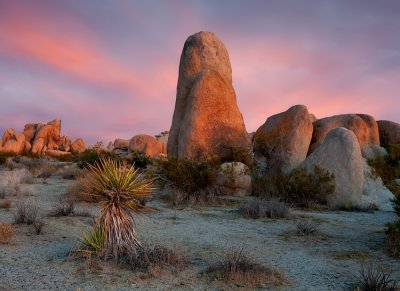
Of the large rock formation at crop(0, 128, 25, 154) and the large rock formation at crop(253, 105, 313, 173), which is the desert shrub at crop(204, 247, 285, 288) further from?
the large rock formation at crop(0, 128, 25, 154)

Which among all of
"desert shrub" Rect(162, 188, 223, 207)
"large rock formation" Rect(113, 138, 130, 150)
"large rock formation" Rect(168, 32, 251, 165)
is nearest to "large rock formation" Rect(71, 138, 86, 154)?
"large rock formation" Rect(113, 138, 130, 150)

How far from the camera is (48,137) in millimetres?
62562

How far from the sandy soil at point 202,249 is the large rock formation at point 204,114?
5.41 metres

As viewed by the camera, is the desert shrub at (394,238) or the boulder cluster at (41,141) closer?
the desert shrub at (394,238)

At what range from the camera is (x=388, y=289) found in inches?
202

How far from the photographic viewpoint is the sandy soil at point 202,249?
17.9 ft

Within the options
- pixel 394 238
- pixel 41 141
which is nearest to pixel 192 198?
pixel 394 238

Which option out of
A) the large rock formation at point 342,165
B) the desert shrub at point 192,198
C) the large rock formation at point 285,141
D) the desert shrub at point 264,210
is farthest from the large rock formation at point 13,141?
the desert shrub at point 264,210

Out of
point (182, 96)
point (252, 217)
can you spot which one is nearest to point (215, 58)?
point (182, 96)

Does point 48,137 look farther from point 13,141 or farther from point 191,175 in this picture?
point 191,175

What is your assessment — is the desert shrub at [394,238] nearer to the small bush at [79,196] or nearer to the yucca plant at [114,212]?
the yucca plant at [114,212]

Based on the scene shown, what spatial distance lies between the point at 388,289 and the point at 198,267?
257 centimetres

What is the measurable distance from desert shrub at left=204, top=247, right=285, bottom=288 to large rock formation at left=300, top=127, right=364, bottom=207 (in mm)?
8696

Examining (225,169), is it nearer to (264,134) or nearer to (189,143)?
(189,143)
